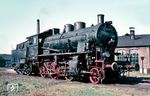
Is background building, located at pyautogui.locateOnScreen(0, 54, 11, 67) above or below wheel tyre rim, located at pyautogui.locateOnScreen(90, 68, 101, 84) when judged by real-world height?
above

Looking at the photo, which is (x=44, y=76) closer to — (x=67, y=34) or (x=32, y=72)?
(x=32, y=72)

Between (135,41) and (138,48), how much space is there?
5.46 ft

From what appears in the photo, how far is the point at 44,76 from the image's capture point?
24.6 m

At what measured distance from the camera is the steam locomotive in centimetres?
1914

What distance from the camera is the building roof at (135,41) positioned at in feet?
131

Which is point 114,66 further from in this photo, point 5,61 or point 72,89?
point 5,61

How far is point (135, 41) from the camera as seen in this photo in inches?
1630

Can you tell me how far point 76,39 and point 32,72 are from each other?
7.28 metres

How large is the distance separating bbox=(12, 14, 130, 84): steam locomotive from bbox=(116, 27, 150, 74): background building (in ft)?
51.7

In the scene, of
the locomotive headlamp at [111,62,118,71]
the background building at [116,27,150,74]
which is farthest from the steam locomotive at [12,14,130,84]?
the background building at [116,27,150,74]

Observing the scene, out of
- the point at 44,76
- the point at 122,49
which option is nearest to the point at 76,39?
the point at 44,76

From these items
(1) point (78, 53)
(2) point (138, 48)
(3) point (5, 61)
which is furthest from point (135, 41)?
(3) point (5, 61)

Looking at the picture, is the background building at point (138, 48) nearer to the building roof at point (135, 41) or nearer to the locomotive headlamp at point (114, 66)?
the building roof at point (135, 41)

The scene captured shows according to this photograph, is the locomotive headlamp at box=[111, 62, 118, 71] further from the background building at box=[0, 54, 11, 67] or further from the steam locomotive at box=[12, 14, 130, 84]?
the background building at box=[0, 54, 11, 67]
